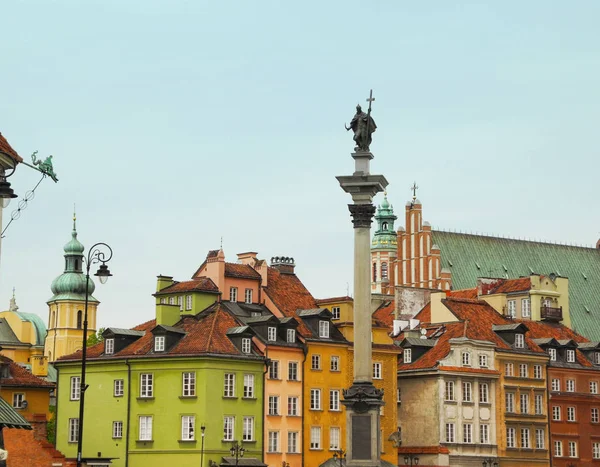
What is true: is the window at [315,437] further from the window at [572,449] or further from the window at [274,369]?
the window at [572,449]

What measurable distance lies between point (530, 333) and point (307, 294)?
61.0ft

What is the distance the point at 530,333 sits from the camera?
10400 cm

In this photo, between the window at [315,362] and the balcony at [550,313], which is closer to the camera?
the window at [315,362]

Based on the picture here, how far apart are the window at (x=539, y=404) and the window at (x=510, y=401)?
8.10ft

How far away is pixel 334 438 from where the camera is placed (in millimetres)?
88688

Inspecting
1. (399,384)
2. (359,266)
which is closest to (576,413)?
(399,384)

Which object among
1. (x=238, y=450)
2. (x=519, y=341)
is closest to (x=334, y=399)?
(x=238, y=450)

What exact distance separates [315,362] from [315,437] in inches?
178

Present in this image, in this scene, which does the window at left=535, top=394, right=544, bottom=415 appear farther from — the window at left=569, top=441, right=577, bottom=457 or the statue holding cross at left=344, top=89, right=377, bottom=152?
the statue holding cross at left=344, top=89, right=377, bottom=152

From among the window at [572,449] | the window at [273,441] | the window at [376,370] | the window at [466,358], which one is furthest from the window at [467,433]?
the window at [273,441]

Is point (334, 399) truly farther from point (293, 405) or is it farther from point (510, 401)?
point (510, 401)

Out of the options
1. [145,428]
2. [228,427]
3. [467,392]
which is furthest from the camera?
[467,392]

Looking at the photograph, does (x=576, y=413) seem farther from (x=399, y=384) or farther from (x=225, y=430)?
(x=225, y=430)

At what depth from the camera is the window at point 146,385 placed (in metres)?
84.2
